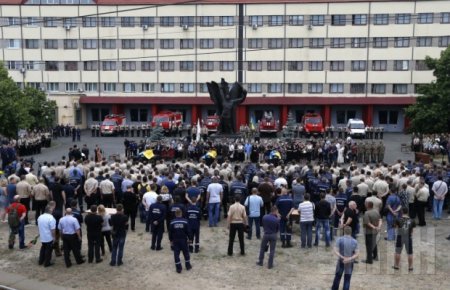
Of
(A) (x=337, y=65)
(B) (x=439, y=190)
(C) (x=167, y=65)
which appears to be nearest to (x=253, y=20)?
(A) (x=337, y=65)

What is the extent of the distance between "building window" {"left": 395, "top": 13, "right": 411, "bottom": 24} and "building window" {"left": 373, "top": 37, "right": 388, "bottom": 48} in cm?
214

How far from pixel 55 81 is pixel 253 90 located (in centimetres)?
2276

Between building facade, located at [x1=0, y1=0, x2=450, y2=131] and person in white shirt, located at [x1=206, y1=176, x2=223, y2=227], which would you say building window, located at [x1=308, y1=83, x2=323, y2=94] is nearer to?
building facade, located at [x1=0, y1=0, x2=450, y2=131]

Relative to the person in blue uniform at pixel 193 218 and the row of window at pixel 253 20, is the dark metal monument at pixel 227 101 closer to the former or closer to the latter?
the person in blue uniform at pixel 193 218

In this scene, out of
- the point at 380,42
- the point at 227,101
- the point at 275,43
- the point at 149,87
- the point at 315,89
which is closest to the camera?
the point at 227,101

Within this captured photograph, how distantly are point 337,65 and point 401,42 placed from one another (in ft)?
22.6

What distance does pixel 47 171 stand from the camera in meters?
18.8

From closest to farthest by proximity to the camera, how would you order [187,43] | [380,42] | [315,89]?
[380,42]
[315,89]
[187,43]

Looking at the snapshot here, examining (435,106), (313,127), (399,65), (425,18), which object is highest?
(425,18)

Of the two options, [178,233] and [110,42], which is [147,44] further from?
[178,233]

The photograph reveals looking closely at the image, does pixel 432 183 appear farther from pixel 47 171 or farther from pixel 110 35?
pixel 110 35

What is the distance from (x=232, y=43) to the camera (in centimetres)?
5603

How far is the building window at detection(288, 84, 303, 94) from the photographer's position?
183 feet

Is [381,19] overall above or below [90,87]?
above
